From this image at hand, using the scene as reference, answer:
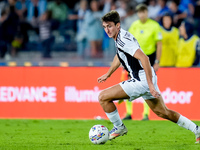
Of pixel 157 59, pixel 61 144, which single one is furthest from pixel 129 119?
pixel 61 144

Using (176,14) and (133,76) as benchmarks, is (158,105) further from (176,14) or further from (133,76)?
(176,14)

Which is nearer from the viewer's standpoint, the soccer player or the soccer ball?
the soccer player

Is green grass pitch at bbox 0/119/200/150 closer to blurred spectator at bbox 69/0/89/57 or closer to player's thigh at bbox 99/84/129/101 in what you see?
player's thigh at bbox 99/84/129/101

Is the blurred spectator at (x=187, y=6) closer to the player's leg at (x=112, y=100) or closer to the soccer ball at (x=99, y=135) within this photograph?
the player's leg at (x=112, y=100)

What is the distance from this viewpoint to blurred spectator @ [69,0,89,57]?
13594mm

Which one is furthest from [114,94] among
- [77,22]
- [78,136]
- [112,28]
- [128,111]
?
[77,22]

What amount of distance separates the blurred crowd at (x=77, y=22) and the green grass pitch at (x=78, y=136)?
3.11 m

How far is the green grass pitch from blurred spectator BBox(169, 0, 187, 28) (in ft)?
12.4

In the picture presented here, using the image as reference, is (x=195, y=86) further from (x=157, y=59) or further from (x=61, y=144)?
(x=61, y=144)

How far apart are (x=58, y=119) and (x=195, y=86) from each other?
3593 mm

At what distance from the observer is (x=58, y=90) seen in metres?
12.1

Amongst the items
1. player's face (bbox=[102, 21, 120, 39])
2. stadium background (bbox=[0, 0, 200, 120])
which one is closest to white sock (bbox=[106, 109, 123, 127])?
player's face (bbox=[102, 21, 120, 39])

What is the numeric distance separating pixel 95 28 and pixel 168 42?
2221mm

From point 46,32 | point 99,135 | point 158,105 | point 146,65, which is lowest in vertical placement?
point 99,135
